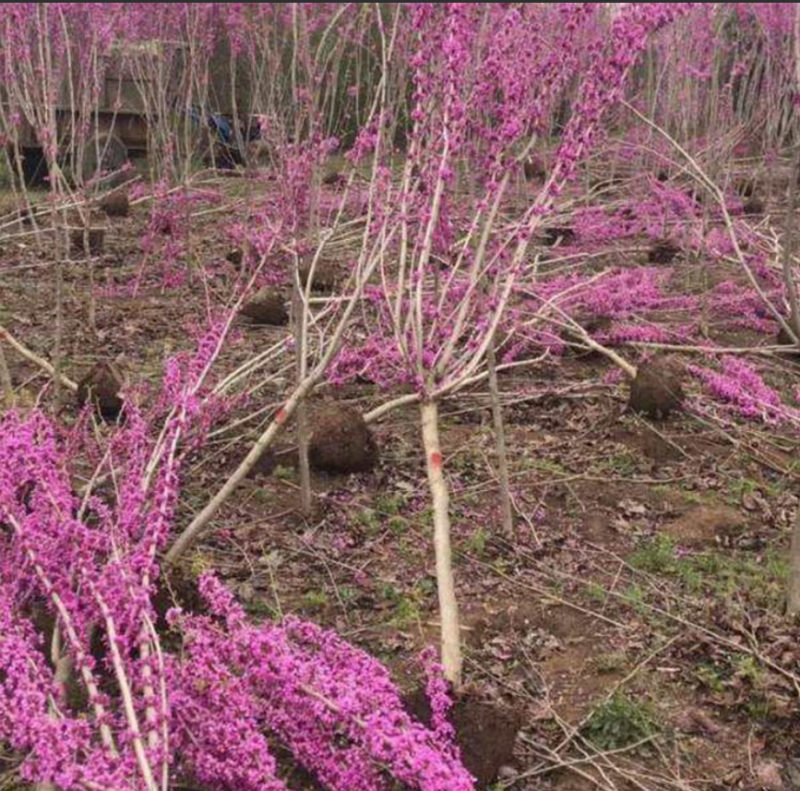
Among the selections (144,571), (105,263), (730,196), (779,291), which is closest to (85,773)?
(144,571)

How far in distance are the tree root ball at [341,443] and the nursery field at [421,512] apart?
0.02 meters

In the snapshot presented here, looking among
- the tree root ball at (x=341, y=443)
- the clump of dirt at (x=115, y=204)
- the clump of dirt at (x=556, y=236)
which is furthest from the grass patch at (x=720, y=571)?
the clump of dirt at (x=115, y=204)

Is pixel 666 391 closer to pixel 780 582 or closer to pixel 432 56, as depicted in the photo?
pixel 780 582

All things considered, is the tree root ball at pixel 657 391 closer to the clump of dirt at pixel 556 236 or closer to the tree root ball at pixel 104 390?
the tree root ball at pixel 104 390

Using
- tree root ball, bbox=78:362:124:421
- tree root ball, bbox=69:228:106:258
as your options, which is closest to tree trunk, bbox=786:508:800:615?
tree root ball, bbox=78:362:124:421

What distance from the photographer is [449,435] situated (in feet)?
16.4

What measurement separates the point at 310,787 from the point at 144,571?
69 centimetres

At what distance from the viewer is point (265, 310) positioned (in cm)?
648

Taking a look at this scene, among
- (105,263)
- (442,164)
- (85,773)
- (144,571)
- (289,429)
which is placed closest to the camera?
(85,773)

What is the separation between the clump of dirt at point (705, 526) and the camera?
160 inches

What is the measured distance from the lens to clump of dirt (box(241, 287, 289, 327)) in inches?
254

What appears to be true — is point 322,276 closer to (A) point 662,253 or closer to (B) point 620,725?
(A) point 662,253

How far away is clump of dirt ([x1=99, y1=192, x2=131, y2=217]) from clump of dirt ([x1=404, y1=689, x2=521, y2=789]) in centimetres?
777

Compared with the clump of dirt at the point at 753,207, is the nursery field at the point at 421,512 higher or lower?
higher
